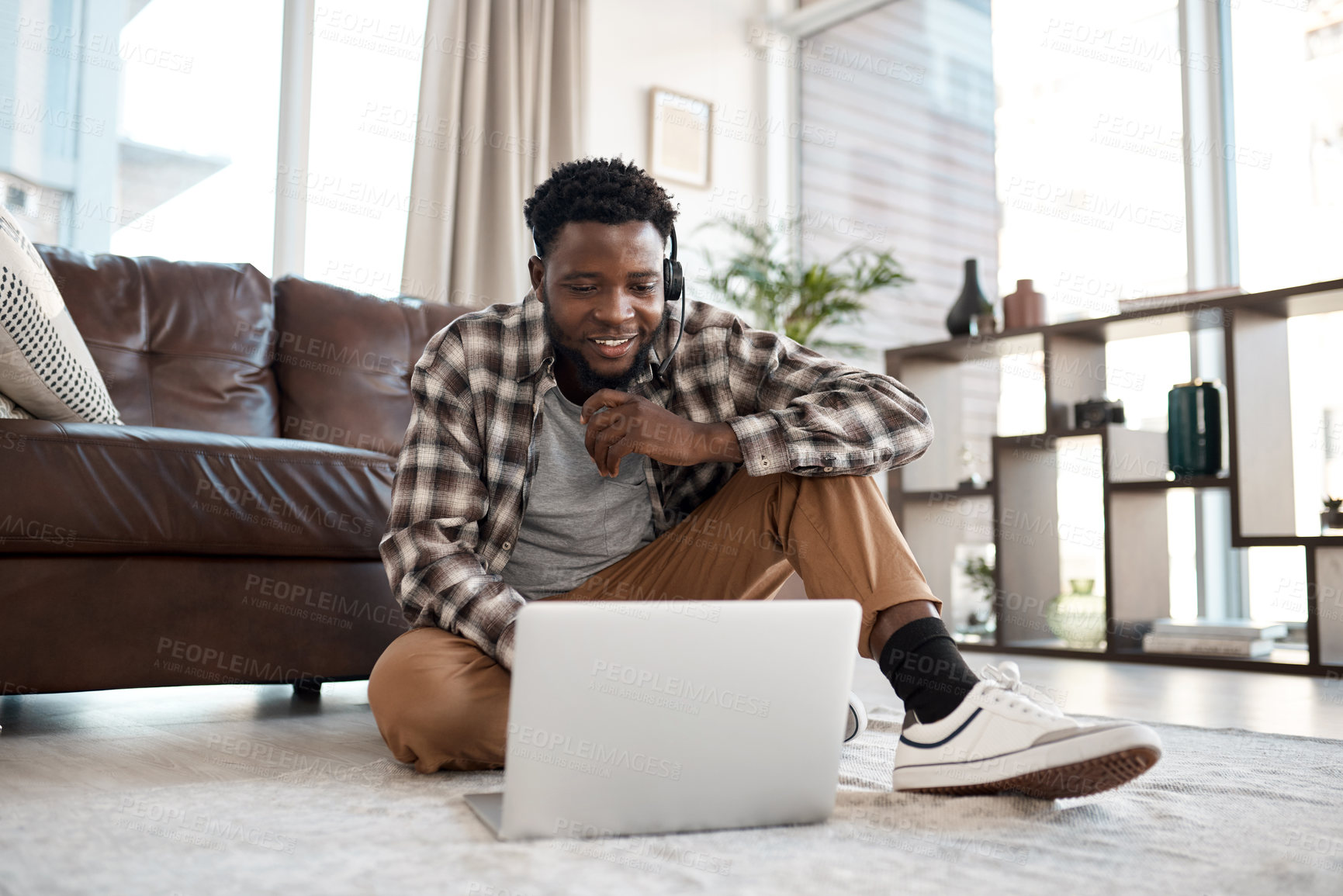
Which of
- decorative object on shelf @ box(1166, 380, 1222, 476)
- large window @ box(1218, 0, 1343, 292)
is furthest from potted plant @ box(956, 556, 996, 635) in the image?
large window @ box(1218, 0, 1343, 292)

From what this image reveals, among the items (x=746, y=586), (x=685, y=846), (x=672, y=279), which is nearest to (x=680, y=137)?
(x=672, y=279)

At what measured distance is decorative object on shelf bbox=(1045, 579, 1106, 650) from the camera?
2898 mm

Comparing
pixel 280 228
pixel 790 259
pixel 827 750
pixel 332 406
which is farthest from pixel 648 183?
pixel 790 259

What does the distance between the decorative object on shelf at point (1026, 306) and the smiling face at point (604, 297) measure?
1.99m

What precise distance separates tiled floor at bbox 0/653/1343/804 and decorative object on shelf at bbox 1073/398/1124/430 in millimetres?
670

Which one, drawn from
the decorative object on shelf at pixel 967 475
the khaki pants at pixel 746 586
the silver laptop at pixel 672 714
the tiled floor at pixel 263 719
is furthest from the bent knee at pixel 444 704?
the decorative object on shelf at pixel 967 475

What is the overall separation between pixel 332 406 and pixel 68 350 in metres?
0.73

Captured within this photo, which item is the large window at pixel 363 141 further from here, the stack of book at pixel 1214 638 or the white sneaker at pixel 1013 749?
the white sneaker at pixel 1013 749

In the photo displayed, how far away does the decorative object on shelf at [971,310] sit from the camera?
3250mm

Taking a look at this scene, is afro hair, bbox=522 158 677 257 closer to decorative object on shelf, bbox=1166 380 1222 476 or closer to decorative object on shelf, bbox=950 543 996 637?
decorative object on shelf, bbox=1166 380 1222 476

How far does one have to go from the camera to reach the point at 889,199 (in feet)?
14.1

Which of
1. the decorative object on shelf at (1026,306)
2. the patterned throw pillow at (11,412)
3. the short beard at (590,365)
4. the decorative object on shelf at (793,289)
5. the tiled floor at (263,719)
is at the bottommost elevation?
the tiled floor at (263,719)

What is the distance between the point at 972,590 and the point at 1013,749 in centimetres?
241

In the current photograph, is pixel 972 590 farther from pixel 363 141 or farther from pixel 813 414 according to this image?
pixel 363 141
